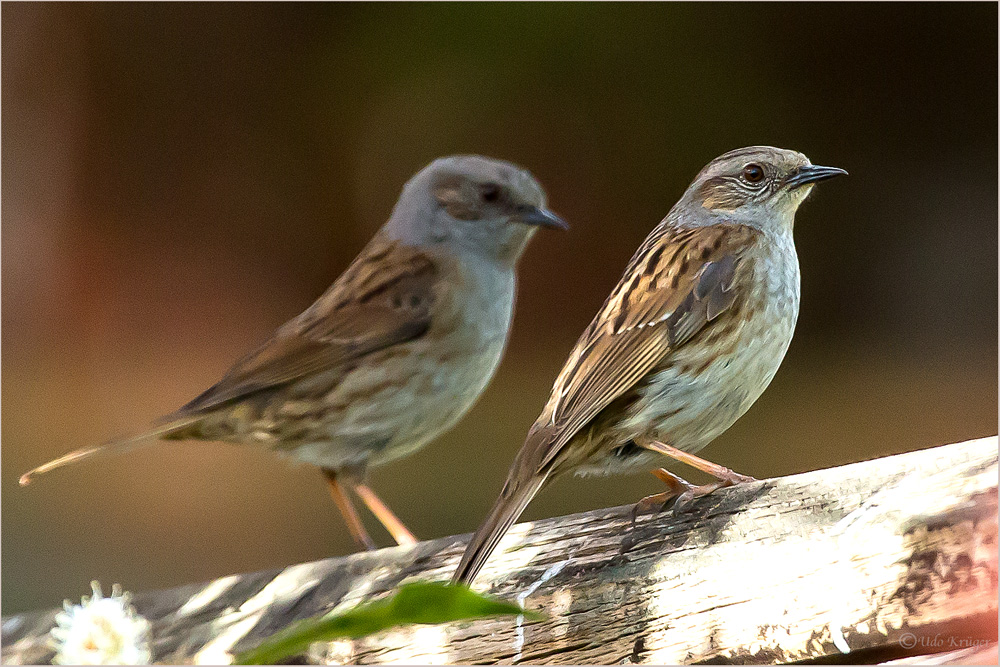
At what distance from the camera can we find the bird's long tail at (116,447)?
1645 millimetres

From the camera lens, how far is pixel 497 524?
1341 mm

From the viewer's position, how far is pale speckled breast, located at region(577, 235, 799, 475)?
1.58m

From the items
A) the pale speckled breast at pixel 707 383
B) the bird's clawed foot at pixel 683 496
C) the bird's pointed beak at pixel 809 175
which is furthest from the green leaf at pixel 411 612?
the bird's pointed beak at pixel 809 175

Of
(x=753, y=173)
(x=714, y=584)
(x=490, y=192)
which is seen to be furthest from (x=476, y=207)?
(x=714, y=584)

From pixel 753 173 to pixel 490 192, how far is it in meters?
0.61

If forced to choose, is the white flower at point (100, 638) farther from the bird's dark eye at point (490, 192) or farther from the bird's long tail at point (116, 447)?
the bird's dark eye at point (490, 192)

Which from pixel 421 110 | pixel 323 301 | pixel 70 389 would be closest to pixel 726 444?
pixel 421 110

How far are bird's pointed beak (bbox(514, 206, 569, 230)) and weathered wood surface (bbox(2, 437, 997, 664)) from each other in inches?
25.4

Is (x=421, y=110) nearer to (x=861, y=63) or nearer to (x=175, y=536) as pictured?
(x=861, y=63)

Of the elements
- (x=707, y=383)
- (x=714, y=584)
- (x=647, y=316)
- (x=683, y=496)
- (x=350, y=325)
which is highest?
(x=350, y=325)

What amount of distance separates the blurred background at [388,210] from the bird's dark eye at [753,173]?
4.03 feet

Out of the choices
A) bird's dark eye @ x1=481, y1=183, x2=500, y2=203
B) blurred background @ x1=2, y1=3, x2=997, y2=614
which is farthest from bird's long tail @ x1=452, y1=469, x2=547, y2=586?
blurred background @ x1=2, y1=3, x2=997, y2=614

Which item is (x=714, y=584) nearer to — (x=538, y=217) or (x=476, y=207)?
(x=538, y=217)

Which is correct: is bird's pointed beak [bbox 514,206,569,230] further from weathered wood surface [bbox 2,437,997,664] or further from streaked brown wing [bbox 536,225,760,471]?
weathered wood surface [bbox 2,437,997,664]
